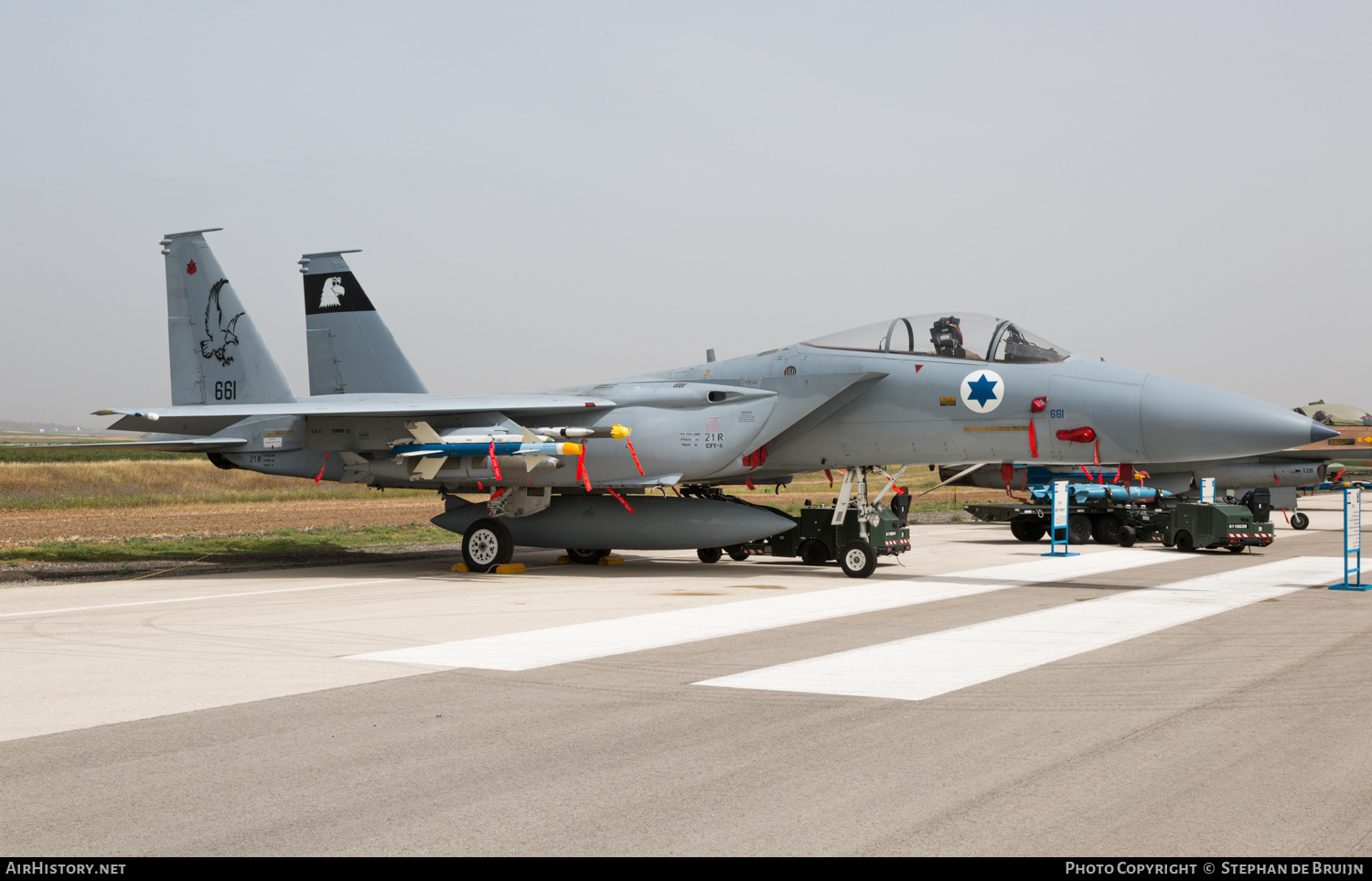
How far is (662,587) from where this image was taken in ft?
44.7

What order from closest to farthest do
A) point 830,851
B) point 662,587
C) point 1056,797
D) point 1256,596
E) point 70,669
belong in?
1. point 830,851
2. point 1056,797
3. point 70,669
4. point 1256,596
5. point 662,587

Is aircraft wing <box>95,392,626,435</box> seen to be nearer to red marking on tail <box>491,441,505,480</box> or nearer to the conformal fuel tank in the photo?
red marking on tail <box>491,441,505,480</box>

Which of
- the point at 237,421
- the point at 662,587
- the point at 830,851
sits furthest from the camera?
the point at 237,421

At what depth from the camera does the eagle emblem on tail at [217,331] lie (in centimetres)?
1827

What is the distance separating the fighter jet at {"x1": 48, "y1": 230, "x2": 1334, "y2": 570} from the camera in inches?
521

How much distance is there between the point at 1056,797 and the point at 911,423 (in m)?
10.3

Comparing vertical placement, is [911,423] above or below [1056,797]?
above

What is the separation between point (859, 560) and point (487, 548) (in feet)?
17.9

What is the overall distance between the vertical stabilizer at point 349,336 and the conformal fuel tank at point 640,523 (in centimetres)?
418

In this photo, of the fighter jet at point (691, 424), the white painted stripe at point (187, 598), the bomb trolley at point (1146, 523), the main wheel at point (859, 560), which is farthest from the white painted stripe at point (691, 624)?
the bomb trolley at point (1146, 523)

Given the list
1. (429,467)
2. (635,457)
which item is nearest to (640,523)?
(635,457)

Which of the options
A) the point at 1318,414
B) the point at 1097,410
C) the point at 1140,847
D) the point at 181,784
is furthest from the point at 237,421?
the point at 1318,414

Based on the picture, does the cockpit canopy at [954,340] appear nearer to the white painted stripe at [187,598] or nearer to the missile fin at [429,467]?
the missile fin at [429,467]

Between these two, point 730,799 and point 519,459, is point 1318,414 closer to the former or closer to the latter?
point 519,459
